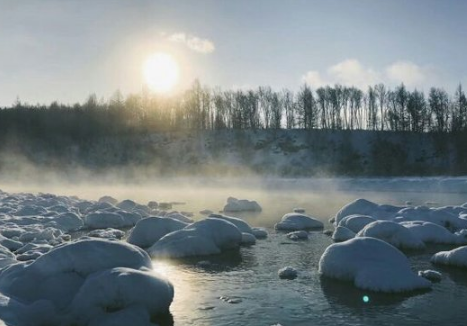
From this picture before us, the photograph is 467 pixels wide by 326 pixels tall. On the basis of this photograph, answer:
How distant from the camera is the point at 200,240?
19.2 meters

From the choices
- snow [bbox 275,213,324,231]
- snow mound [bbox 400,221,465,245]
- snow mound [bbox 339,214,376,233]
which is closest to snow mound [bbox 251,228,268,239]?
snow [bbox 275,213,324,231]

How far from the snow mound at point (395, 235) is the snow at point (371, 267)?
494 cm

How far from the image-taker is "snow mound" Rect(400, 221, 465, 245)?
20.8 meters

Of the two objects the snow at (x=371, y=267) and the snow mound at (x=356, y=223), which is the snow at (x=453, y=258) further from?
the snow mound at (x=356, y=223)

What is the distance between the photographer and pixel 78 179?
83.4 metres

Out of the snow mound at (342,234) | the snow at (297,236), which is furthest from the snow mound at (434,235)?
the snow at (297,236)

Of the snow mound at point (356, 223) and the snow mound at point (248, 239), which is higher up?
the snow mound at point (356, 223)

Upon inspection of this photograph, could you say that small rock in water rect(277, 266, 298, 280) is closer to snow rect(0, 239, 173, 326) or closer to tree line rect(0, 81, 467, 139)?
snow rect(0, 239, 173, 326)

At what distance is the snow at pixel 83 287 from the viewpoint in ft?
35.6

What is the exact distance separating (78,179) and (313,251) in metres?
71.1

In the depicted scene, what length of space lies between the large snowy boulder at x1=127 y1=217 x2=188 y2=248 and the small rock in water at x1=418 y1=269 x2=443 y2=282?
10.9 meters

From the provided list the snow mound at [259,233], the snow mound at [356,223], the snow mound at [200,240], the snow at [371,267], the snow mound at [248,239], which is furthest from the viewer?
the snow mound at [356,223]

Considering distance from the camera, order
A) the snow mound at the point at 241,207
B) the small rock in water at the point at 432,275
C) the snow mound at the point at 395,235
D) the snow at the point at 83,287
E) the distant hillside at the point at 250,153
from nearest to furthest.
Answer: the snow at the point at 83,287
the small rock in water at the point at 432,275
the snow mound at the point at 395,235
the snow mound at the point at 241,207
the distant hillside at the point at 250,153

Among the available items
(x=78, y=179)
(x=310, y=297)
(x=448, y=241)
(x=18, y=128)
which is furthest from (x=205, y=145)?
(x=310, y=297)
